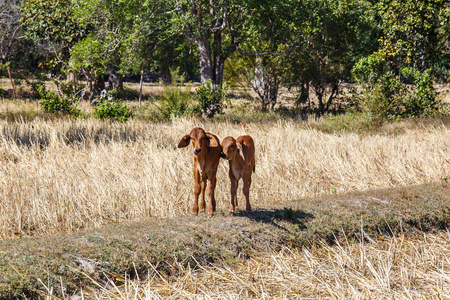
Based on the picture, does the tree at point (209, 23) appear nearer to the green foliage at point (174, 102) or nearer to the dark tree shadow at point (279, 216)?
the green foliage at point (174, 102)

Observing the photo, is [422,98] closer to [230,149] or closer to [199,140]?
[230,149]

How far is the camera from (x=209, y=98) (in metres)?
16.1

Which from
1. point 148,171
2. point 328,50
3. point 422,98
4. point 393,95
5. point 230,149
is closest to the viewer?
point 230,149

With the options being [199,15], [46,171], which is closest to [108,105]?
[199,15]

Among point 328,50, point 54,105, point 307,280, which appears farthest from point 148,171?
point 328,50

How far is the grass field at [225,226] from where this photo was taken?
12.0 feet

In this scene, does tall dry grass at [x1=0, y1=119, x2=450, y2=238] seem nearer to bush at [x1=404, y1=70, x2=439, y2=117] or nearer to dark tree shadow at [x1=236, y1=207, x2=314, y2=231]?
dark tree shadow at [x1=236, y1=207, x2=314, y2=231]

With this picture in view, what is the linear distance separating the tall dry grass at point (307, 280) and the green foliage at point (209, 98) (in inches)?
470

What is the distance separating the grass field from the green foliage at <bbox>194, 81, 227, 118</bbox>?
22.7 ft

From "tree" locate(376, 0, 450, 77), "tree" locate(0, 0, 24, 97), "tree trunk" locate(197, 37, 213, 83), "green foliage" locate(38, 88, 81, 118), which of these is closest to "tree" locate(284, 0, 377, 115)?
"tree trunk" locate(197, 37, 213, 83)

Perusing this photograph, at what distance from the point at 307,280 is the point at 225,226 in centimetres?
107

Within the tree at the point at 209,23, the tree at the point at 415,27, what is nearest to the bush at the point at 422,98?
the tree at the point at 415,27

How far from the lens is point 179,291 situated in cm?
358

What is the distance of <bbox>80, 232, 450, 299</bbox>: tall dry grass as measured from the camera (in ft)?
11.6
